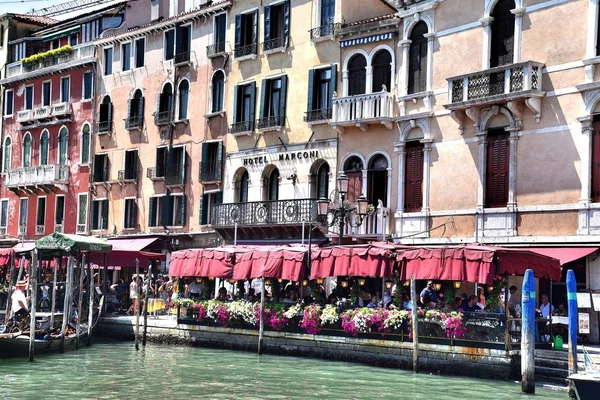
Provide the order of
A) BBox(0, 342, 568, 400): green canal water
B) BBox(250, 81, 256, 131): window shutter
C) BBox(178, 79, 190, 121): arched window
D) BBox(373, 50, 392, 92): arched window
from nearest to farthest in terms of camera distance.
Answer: BBox(0, 342, 568, 400): green canal water, BBox(373, 50, 392, 92): arched window, BBox(250, 81, 256, 131): window shutter, BBox(178, 79, 190, 121): arched window

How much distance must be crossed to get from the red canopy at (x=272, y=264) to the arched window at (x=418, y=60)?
239 inches

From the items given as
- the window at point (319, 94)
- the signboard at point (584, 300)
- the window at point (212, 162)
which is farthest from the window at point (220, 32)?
the signboard at point (584, 300)

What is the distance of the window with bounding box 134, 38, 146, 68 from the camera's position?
4119 cm

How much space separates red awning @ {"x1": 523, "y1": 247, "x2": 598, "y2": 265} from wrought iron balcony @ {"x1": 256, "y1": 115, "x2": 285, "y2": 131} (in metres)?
11.8

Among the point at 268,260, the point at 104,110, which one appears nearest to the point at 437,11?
the point at 268,260

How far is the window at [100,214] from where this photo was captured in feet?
140

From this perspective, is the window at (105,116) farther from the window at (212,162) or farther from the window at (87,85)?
the window at (212,162)

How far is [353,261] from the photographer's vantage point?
84.3 ft

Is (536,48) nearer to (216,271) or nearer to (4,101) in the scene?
(216,271)

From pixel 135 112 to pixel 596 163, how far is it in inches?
849

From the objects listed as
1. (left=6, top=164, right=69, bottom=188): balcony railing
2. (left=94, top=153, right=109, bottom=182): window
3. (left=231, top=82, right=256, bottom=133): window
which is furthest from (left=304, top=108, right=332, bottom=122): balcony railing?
(left=6, top=164, right=69, bottom=188): balcony railing

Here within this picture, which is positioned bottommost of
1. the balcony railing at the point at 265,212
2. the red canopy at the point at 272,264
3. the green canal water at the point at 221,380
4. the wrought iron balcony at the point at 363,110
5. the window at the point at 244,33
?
the green canal water at the point at 221,380

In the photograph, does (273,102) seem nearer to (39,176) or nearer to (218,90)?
(218,90)

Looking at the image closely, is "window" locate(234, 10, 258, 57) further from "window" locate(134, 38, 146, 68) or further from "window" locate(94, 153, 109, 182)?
"window" locate(94, 153, 109, 182)
